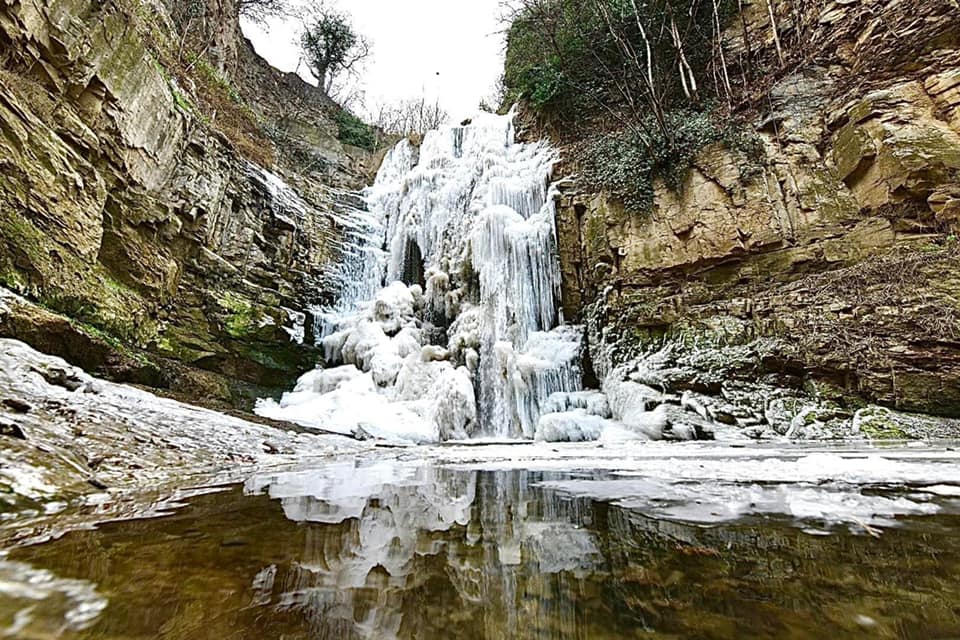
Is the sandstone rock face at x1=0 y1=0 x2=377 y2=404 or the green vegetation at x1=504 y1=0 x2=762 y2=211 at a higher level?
the green vegetation at x1=504 y1=0 x2=762 y2=211

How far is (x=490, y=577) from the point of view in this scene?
3.36 feet

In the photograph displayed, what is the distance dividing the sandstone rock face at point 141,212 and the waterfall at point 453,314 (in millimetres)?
1349

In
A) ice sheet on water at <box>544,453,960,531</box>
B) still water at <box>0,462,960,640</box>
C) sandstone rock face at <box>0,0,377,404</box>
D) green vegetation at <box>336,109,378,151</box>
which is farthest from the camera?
green vegetation at <box>336,109,378,151</box>

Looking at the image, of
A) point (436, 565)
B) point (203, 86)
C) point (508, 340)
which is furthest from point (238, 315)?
point (436, 565)

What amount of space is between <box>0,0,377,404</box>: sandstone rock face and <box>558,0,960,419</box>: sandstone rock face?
7.53 meters

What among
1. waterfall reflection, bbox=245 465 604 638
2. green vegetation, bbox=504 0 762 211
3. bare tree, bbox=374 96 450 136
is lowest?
waterfall reflection, bbox=245 465 604 638

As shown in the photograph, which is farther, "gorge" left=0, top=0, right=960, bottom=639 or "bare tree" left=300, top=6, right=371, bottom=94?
"bare tree" left=300, top=6, right=371, bottom=94

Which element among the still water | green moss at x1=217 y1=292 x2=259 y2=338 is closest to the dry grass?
green moss at x1=217 y1=292 x2=259 y2=338

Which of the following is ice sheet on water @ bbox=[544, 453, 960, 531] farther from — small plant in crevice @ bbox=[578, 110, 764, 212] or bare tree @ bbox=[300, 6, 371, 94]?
bare tree @ bbox=[300, 6, 371, 94]

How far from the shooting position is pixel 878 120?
770cm

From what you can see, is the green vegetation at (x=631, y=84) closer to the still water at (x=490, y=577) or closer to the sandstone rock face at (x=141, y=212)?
the sandstone rock face at (x=141, y=212)

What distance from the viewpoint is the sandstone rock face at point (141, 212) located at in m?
5.52

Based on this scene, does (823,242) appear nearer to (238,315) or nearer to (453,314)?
(453,314)

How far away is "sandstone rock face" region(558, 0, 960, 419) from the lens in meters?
6.30
